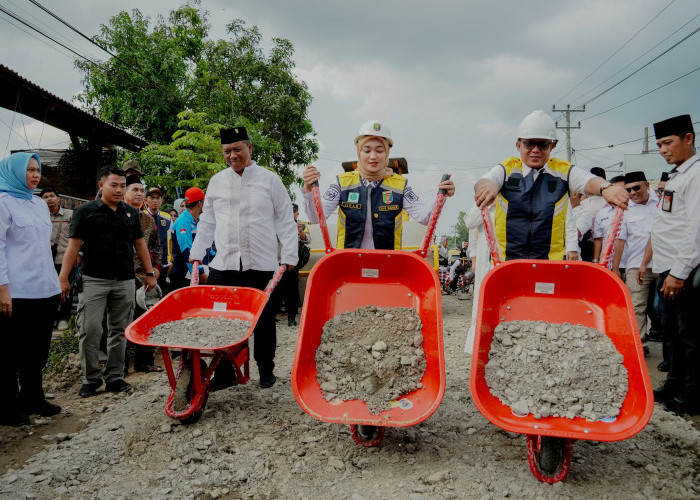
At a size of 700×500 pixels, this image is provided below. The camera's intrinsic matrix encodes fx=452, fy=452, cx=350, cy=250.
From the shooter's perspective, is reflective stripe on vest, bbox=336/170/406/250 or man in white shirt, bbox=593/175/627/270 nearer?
reflective stripe on vest, bbox=336/170/406/250

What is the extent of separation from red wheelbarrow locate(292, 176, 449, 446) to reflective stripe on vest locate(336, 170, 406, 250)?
335mm

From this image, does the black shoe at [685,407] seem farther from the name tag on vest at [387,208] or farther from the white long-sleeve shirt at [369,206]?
the name tag on vest at [387,208]

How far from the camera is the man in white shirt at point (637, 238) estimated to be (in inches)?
194

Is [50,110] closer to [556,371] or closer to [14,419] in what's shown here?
[14,419]

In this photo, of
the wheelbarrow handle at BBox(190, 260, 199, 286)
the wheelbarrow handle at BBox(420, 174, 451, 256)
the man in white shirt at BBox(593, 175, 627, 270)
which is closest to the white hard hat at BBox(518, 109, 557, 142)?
the wheelbarrow handle at BBox(420, 174, 451, 256)

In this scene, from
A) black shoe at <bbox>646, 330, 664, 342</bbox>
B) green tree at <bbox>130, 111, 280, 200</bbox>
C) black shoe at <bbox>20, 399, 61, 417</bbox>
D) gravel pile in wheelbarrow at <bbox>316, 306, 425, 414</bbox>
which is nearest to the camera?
gravel pile in wheelbarrow at <bbox>316, 306, 425, 414</bbox>

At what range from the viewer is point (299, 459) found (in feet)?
8.41

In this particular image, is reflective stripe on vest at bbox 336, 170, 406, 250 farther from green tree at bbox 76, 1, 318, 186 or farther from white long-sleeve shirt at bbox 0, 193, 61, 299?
green tree at bbox 76, 1, 318, 186

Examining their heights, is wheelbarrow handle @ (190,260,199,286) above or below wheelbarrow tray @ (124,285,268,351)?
above

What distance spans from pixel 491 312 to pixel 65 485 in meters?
2.43

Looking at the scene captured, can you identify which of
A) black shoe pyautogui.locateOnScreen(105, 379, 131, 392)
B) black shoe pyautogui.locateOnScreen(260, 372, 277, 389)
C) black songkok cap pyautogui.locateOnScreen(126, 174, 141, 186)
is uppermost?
black songkok cap pyautogui.locateOnScreen(126, 174, 141, 186)

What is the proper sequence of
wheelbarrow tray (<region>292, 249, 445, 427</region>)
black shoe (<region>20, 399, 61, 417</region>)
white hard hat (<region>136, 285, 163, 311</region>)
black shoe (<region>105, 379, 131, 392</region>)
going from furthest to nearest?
white hard hat (<region>136, 285, 163, 311</region>), black shoe (<region>105, 379, 131, 392</region>), black shoe (<region>20, 399, 61, 417</region>), wheelbarrow tray (<region>292, 249, 445, 427</region>)

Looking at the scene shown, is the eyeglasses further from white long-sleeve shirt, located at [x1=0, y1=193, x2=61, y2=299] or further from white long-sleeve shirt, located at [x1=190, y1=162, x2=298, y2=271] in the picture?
white long-sleeve shirt, located at [x1=0, y1=193, x2=61, y2=299]

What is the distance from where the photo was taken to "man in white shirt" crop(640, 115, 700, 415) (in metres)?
3.15
